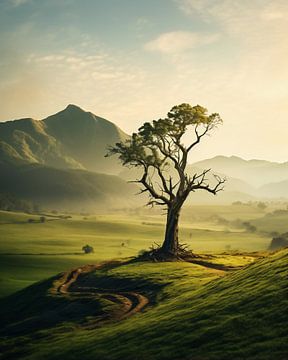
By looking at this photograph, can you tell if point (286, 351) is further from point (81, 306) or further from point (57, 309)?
point (57, 309)

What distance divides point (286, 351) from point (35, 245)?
181 meters

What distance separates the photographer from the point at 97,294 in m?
58.0

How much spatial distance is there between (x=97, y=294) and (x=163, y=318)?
22.9 m

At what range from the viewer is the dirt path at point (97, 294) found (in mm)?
46594

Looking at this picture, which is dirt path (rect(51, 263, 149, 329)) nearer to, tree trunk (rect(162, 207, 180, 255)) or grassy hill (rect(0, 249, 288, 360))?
grassy hill (rect(0, 249, 288, 360))

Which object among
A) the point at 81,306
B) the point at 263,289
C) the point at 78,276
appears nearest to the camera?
the point at 263,289

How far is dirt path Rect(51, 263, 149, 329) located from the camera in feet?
153

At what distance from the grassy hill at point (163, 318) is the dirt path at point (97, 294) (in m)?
0.28

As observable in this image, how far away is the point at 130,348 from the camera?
3127cm

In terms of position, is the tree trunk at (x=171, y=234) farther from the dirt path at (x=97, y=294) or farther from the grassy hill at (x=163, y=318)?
the grassy hill at (x=163, y=318)

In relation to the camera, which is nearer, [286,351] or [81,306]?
[286,351]

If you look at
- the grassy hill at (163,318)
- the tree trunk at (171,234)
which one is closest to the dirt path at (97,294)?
the grassy hill at (163,318)

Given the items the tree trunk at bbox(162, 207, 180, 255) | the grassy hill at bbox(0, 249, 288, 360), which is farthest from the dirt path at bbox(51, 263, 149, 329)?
the tree trunk at bbox(162, 207, 180, 255)

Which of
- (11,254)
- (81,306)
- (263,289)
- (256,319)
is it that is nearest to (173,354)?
(256,319)
